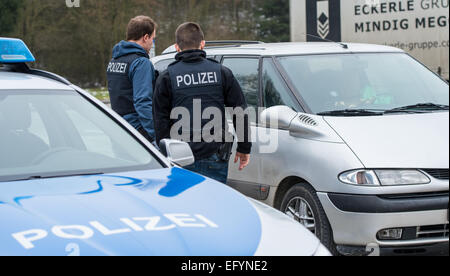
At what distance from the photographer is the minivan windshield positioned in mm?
5742

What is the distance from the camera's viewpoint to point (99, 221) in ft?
9.47

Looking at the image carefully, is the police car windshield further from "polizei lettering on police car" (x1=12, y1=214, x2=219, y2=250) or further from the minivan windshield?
the minivan windshield

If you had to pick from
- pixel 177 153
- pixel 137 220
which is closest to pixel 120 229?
pixel 137 220

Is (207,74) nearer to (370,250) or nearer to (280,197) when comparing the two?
(280,197)

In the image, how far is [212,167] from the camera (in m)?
5.42

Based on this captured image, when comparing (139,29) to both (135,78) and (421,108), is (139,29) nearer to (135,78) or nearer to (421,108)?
(135,78)

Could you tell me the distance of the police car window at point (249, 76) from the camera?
630 centimetres

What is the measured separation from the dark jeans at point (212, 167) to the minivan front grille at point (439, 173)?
1450 millimetres

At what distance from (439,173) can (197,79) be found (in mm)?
1777

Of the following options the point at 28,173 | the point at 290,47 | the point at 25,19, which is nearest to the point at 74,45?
the point at 25,19

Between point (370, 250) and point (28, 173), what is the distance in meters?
2.38

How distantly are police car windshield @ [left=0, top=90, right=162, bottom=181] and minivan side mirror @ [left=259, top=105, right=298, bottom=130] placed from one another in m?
1.79

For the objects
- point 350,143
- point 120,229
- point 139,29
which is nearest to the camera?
point 120,229
